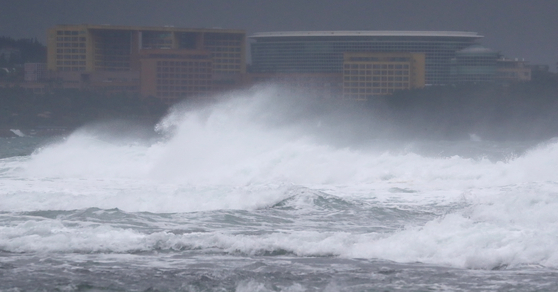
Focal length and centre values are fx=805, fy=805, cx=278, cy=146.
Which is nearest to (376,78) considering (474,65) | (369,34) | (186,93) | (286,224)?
(474,65)

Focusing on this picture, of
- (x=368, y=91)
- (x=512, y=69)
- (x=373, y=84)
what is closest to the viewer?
(x=373, y=84)

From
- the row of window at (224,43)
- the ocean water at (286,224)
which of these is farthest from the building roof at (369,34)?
the ocean water at (286,224)

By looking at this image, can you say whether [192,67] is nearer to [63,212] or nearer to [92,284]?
[63,212]

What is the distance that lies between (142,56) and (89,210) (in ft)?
326

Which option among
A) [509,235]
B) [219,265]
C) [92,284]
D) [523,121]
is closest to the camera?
[92,284]

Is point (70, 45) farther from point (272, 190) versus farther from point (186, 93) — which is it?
point (272, 190)

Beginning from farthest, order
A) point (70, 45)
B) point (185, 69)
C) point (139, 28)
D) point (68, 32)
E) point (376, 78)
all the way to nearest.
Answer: point (139, 28) → point (68, 32) → point (70, 45) → point (185, 69) → point (376, 78)

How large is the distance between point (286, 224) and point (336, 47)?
128304mm

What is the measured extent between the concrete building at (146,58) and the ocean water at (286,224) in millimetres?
79426

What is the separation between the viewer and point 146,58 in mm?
114438

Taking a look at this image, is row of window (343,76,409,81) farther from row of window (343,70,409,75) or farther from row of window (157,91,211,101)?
row of window (157,91,211,101)

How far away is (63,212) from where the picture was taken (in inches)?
733

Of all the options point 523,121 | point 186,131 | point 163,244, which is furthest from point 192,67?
point 163,244

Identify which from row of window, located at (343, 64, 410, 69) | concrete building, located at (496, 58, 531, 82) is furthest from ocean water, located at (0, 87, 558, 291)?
concrete building, located at (496, 58, 531, 82)
